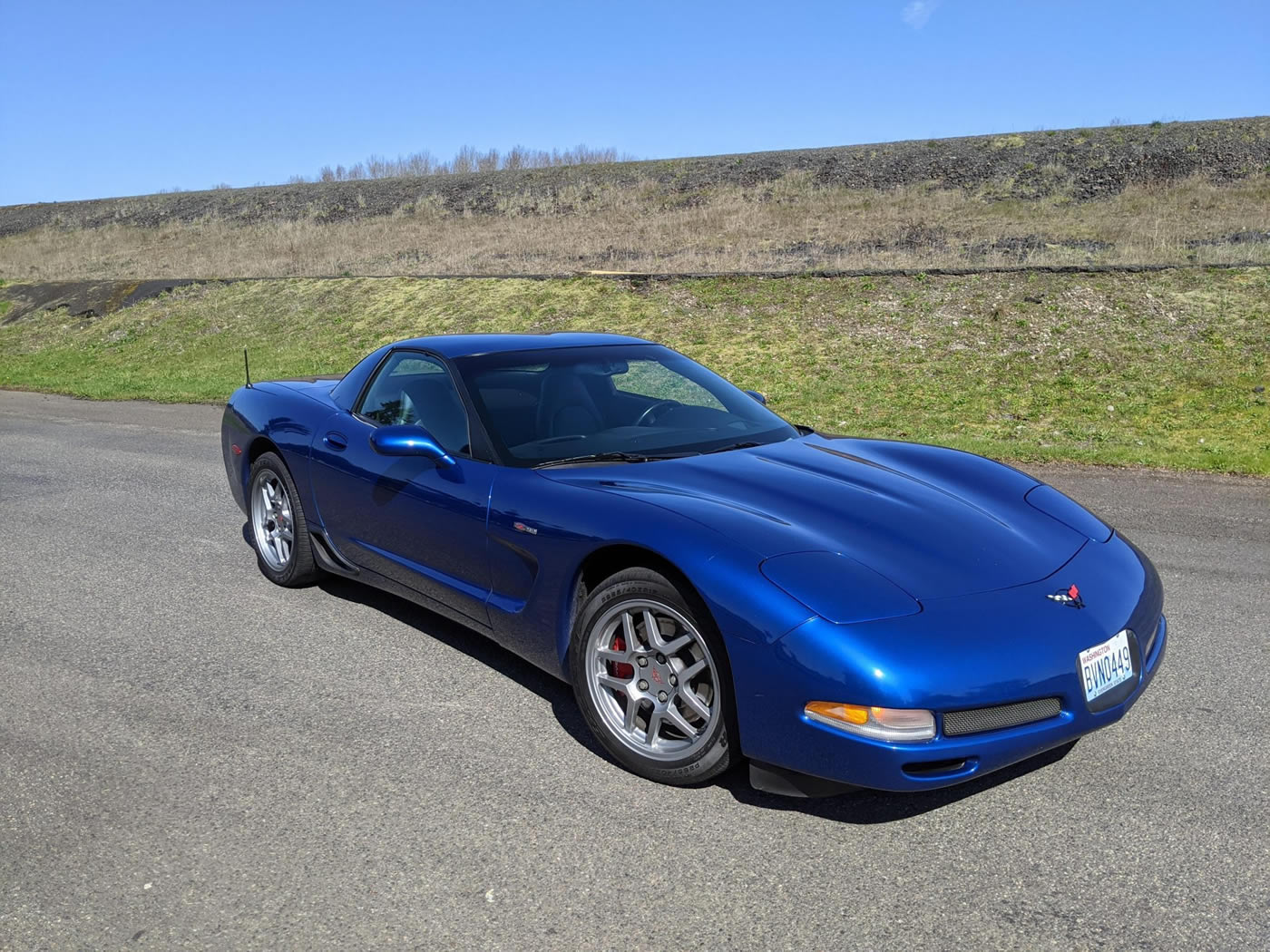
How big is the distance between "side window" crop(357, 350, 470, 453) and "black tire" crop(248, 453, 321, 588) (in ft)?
2.14

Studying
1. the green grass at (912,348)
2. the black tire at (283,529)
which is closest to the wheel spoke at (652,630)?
the black tire at (283,529)

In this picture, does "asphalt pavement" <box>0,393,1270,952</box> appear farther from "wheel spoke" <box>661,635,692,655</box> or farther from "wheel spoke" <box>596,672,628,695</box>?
"wheel spoke" <box>661,635,692,655</box>

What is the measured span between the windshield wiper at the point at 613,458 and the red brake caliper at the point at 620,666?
85 cm

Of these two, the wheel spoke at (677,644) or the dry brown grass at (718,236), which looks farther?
the dry brown grass at (718,236)

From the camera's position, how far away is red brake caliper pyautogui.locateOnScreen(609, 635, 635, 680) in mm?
3607

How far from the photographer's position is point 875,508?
383cm

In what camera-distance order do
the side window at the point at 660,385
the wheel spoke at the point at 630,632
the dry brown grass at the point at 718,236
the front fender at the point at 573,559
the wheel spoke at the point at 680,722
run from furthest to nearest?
the dry brown grass at the point at 718,236, the side window at the point at 660,385, the wheel spoke at the point at 630,632, the wheel spoke at the point at 680,722, the front fender at the point at 573,559

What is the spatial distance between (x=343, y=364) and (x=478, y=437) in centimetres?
1507

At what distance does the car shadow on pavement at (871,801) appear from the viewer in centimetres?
329

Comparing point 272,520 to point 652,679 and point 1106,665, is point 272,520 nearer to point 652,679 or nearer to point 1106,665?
point 652,679

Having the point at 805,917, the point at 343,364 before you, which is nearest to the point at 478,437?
the point at 805,917

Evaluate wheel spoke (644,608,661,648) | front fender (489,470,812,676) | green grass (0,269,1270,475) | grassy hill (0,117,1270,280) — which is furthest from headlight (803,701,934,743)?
grassy hill (0,117,1270,280)

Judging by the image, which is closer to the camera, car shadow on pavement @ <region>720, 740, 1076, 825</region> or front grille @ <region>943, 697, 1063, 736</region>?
front grille @ <region>943, 697, 1063, 736</region>

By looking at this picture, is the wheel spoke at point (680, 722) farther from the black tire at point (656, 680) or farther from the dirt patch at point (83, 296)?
the dirt patch at point (83, 296)
